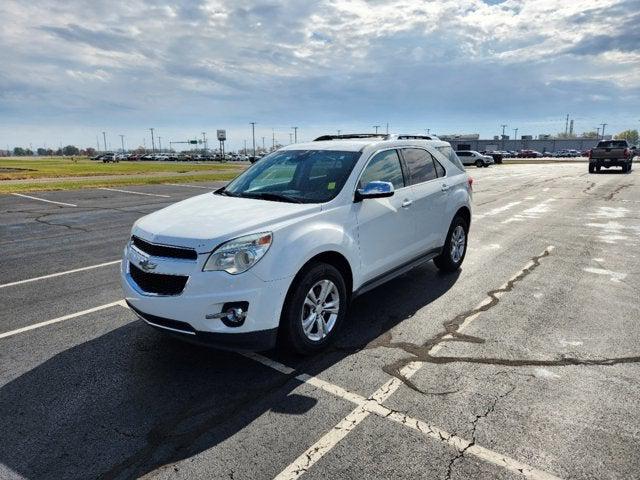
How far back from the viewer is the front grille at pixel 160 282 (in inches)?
136

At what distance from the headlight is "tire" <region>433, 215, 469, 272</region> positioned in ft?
11.3

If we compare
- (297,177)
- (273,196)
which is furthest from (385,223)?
(273,196)

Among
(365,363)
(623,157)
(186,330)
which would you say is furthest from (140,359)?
(623,157)

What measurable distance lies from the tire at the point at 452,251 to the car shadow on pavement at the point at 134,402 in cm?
200

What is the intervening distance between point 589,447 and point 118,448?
2.88m

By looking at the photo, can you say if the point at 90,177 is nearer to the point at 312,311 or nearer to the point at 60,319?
the point at 60,319

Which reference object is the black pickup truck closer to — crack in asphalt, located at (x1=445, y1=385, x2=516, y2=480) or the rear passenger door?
the rear passenger door

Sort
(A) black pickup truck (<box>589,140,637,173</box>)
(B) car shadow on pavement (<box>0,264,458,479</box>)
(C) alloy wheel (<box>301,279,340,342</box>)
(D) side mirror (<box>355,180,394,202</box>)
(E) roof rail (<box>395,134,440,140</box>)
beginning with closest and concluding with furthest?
(B) car shadow on pavement (<box>0,264,458,479</box>), (C) alloy wheel (<box>301,279,340,342</box>), (D) side mirror (<box>355,180,394,202</box>), (E) roof rail (<box>395,134,440,140</box>), (A) black pickup truck (<box>589,140,637,173</box>)

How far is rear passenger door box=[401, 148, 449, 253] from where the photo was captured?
5395mm

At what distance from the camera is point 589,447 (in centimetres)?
281

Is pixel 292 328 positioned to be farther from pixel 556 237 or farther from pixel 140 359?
pixel 556 237

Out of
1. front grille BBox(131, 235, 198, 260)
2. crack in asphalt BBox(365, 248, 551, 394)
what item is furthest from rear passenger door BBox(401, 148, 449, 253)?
front grille BBox(131, 235, 198, 260)

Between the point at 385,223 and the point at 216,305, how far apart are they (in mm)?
2094

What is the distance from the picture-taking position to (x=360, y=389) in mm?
3492
